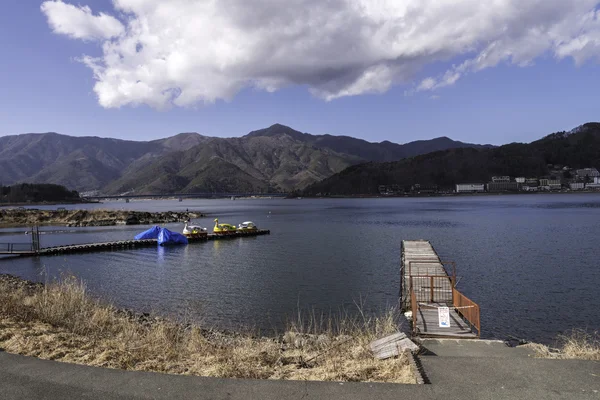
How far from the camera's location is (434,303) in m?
18.5

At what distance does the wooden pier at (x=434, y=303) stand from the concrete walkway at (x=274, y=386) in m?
6.29

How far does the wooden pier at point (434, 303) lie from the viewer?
46.4 ft

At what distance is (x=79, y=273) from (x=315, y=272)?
18.3 meters

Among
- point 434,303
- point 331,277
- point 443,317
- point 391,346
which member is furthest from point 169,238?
point 391,346

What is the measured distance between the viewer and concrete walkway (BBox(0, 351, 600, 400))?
Answer: 5789mm

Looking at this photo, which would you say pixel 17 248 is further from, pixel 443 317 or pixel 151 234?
pixel 443 317

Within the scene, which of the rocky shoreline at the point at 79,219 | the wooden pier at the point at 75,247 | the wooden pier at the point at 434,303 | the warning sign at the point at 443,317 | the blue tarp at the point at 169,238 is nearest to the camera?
the warning sign at the point at 443,317

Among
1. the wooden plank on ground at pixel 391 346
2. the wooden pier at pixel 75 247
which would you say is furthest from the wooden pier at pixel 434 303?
the wooden pier at pixel 75 247

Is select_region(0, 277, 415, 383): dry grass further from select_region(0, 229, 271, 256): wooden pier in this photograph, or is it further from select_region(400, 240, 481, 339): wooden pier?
select_region(0, 229, 271, 256): wooden pier

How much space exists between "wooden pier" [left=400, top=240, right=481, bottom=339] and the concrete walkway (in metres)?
6.29

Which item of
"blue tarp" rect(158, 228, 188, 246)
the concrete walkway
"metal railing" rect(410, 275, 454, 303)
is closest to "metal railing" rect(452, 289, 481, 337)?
"metal railing" rect(410, 275, 454, 303)

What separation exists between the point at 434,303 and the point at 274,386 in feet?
46.3

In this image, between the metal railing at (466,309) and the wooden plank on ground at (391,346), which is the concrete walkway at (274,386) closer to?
the wooden plank on ground at (391,346)

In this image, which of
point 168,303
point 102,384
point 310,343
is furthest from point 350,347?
point 168,303
